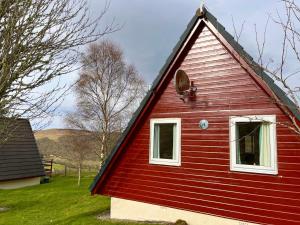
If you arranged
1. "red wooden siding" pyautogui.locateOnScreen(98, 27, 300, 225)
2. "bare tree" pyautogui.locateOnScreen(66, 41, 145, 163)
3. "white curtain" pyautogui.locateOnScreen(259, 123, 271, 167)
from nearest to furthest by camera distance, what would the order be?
"red wooden siding" pyautogui.locateOnScreen(98, 27, 300, 225)
"white curtain" pyautogui.locateOnScreen(259, 123, 271, 167)
"bare tree" pyautogui.locateOnScreen(66, 41, 145, 163)

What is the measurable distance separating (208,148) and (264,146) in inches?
59.1

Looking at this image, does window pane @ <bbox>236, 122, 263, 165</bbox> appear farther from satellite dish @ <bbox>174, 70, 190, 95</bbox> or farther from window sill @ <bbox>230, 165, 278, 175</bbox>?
satellite dish @ <bbox>174, 70, 190, 95</bbox>

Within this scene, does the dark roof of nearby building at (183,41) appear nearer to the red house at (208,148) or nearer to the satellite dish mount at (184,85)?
the red house at (208,148)

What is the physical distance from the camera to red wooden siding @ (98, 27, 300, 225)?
22.1 ft

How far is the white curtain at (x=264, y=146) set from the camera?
6.97 meters

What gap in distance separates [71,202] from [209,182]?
8.72m

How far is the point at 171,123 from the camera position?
29.5 ft

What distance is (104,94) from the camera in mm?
24906

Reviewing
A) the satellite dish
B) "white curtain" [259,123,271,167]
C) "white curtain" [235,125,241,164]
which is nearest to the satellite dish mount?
the satellite dish

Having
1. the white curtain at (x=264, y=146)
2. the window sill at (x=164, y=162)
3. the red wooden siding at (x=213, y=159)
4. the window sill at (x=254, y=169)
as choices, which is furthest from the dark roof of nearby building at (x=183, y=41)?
the window sill at (x=254, y=169)

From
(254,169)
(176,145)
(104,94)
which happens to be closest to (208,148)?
(176,145)

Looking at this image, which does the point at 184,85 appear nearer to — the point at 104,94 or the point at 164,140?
the point at 164,140

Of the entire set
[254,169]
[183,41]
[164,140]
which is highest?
[183,41]

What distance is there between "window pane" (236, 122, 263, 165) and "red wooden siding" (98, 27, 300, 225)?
0.30m
